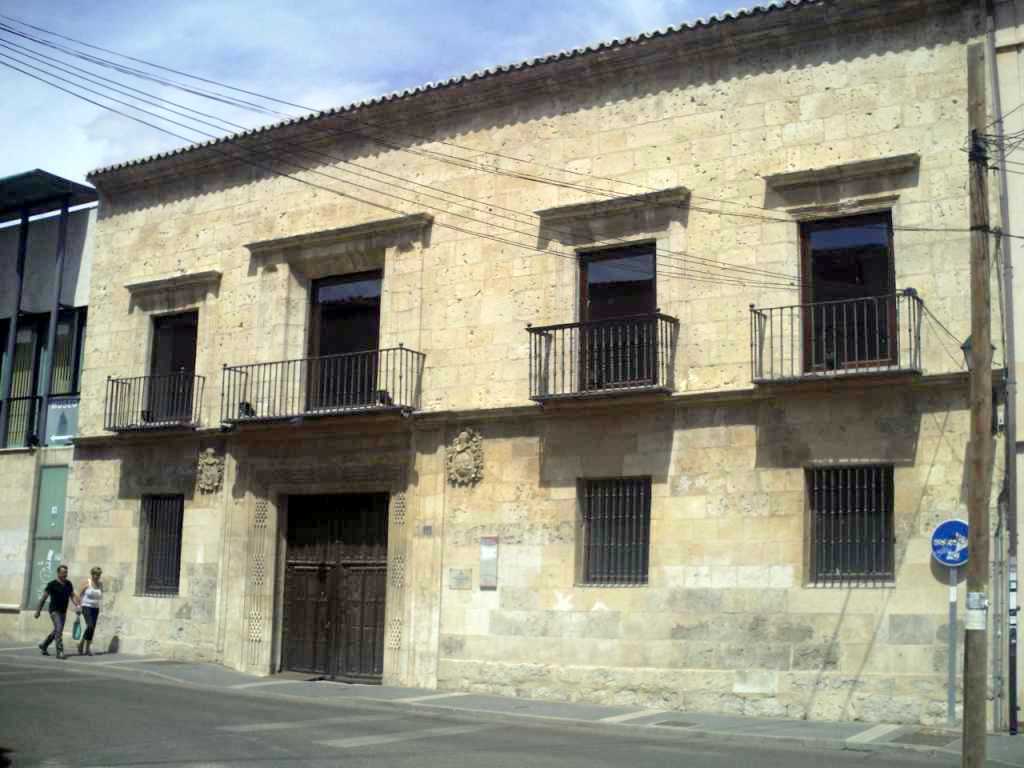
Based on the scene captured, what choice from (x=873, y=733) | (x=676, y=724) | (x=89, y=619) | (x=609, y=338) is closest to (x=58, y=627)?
(x=89, y=619)

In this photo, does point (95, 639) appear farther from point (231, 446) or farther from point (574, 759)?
point (574, 759)

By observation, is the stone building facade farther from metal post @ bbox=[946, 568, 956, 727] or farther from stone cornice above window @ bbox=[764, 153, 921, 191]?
metal post @ bbox=[946, 568, 956, 727]

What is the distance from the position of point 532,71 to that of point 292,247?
5165mm

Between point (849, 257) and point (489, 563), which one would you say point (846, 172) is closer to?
point (849, 257)

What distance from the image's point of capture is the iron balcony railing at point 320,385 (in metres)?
18.4

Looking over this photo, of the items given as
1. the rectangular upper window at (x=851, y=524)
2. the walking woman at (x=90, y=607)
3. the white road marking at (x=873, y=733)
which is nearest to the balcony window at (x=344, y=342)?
the walking woman at (x=90, y=607)

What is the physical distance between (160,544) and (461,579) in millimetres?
6621

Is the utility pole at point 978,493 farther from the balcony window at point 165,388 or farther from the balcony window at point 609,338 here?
the balcony window at point 165,388

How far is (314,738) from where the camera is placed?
40.0 feet

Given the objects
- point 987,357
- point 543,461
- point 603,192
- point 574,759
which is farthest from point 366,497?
point 987,357

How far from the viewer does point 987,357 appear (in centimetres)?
1095

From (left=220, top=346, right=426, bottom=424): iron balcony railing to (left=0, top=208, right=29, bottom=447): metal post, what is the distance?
6.31 m

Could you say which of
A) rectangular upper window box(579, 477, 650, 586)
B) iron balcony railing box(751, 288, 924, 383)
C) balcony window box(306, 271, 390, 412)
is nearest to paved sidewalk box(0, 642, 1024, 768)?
rectangular upper window box(579, 477, 650, 586)

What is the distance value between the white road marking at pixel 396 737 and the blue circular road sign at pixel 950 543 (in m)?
5.54
